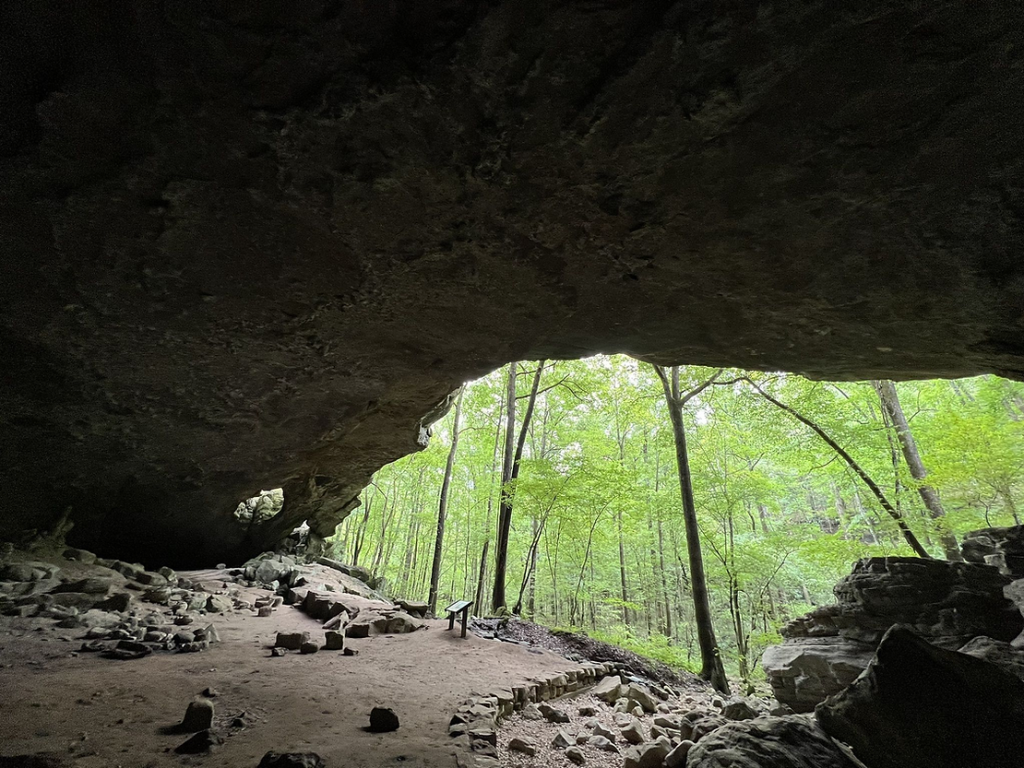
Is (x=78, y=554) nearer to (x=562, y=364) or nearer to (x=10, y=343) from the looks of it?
(x=10, y=343)

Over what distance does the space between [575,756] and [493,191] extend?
190 inches

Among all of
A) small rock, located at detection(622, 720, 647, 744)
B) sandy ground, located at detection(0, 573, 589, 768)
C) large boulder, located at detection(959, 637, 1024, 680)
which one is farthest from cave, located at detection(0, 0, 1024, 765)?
small rock, located at detection(622, 720, 647, 744)

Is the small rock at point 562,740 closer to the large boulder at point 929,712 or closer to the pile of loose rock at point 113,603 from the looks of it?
the large boulder at point 929,712

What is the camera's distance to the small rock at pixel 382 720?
335 cm

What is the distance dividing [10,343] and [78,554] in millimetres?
4723

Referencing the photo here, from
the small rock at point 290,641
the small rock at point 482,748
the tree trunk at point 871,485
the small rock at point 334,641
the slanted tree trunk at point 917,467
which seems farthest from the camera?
the slanted tree trunk at point 917,467

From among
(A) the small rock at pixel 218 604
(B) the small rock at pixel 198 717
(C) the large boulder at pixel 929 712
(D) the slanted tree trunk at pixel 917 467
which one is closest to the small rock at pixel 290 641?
(A) the small rock at pixel 218 604

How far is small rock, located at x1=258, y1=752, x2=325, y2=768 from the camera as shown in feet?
8.26

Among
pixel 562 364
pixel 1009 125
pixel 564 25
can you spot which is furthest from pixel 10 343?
pixel 562 364

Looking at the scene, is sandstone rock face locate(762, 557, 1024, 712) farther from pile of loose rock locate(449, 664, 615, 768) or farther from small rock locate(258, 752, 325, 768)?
small rock locate(258, 752, 325, 768)

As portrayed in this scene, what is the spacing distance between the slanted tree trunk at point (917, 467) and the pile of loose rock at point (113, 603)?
1160cm

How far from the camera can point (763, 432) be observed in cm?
1062

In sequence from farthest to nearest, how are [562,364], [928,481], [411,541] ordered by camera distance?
1. [411,541]
2. [562,364]
3. [928,481]

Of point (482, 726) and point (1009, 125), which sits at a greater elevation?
point (1009, 125)
